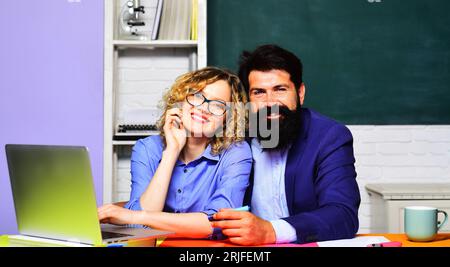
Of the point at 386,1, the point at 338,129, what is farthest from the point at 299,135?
the point at 386,1

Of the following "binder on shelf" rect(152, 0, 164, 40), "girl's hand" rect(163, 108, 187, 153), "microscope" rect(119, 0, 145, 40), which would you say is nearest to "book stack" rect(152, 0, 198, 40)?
"binder on shelf" rect(152, 0, 164, 40)

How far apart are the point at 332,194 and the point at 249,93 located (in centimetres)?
56

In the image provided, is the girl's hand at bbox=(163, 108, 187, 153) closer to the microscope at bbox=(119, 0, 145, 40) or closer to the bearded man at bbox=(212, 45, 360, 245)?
the bearded man at bbox=(212, 45, 360, 245)

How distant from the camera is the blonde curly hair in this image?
6.95 ft

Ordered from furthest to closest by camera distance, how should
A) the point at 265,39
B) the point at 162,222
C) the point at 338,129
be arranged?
the point at 265,39
the point at 338,129
the point at 162,222

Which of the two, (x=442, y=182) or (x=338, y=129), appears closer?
(x=338, y=129)

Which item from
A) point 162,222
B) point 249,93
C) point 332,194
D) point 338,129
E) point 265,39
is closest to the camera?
point 162,222

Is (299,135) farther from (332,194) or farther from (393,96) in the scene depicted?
(393,96)

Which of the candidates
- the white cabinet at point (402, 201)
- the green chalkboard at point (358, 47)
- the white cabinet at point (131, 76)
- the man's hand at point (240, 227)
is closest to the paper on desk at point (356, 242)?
the man's hand at point (240, 227)

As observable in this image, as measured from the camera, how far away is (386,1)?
3.58 meters

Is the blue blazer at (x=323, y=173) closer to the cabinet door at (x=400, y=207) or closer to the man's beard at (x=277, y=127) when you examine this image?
the man's beard at (x=277, y=127)

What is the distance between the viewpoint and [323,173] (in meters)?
1.98

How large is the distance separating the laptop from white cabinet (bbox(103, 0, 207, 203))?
6.05ft

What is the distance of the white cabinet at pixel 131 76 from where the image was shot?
3344 mm
